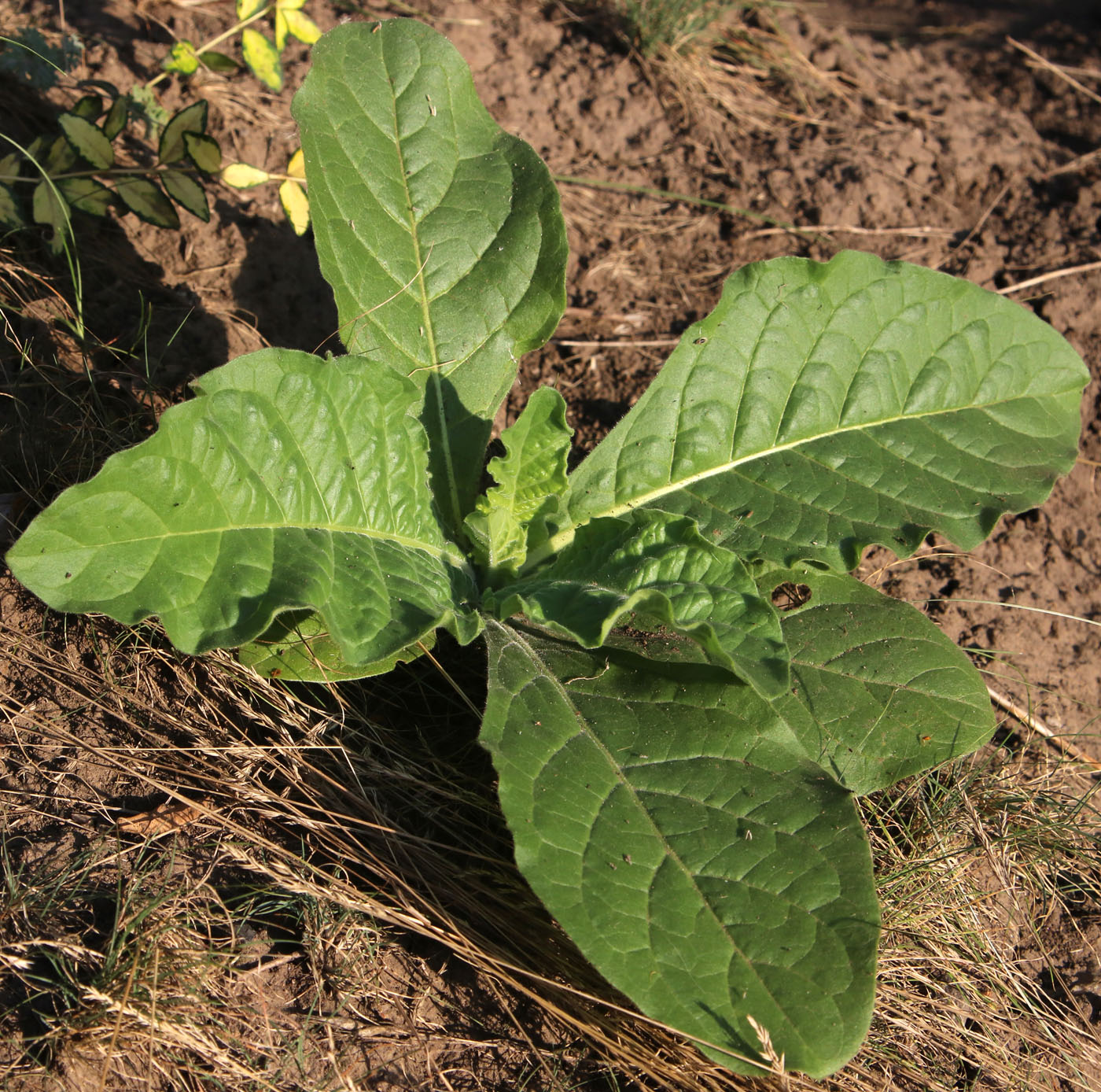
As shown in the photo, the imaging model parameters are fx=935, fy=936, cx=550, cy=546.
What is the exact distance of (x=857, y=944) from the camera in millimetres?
1774

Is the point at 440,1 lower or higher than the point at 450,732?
higher

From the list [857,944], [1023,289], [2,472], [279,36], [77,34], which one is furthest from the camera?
[1023,289]

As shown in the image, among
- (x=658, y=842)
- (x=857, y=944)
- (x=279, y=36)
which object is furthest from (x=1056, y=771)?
(x=279, y=36)

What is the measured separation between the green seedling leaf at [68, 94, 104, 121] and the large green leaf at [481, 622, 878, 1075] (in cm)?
194

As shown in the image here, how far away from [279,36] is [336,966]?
2633 mm

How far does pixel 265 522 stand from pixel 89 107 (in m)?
1.60

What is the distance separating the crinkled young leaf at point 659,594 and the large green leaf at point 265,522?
21 centimetres

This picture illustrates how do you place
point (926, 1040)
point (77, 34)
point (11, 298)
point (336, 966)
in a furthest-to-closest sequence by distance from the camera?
point (77, 34)
point (11, 298)
point (926, 1040)
point (336, 966)

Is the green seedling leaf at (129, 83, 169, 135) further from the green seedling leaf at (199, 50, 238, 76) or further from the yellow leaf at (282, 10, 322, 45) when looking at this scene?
the yellow leaf at (282, 10, 322, 45)

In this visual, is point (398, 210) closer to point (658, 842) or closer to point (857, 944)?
point (658, 842)

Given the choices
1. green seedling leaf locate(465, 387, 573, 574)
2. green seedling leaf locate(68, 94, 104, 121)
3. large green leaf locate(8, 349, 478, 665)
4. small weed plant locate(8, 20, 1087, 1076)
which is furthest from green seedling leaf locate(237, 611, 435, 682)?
green seedling leaf locate(68, 94, 104, 121)

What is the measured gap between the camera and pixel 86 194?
2658mm

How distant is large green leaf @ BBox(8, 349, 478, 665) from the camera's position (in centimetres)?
170

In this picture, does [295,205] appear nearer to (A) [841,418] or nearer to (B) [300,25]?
(B) [300,25]
